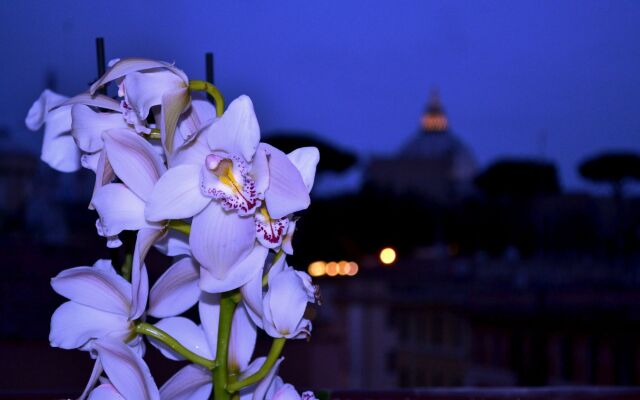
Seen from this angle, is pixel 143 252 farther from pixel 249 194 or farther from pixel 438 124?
A: pixel 438 124

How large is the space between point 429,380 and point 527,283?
6.32 feet

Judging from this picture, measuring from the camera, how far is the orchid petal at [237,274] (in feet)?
1.45

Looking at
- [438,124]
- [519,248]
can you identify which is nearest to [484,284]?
[519,248]

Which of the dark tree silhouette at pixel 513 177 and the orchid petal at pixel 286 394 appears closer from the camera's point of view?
the orchid petal at pixel 286 394

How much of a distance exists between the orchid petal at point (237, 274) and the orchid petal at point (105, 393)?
0.08m

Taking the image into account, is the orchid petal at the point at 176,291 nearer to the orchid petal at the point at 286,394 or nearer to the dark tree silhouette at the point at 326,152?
the orchid petal at the point at 286,394

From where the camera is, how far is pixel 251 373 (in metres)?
0.49

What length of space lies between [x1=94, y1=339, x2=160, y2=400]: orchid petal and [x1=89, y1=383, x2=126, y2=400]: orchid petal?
10 millimetres

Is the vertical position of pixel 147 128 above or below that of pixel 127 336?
above

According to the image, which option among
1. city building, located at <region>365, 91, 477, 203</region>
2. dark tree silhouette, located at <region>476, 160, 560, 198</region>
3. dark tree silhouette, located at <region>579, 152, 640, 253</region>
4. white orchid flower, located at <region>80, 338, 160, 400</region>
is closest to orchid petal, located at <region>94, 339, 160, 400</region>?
white orchid flower, located at <region>80, 338, 160, 400</region>

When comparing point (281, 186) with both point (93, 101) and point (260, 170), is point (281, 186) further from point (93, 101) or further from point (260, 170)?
point (93, 101)

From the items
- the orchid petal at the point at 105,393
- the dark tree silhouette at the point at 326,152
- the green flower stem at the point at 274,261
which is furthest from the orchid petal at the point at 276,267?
the dark tree silhouette at the point at 326,152

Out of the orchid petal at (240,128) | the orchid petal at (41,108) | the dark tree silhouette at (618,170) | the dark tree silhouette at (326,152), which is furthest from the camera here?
the dark tree silhouette at (618,170)

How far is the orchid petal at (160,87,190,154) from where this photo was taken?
0.44 m
